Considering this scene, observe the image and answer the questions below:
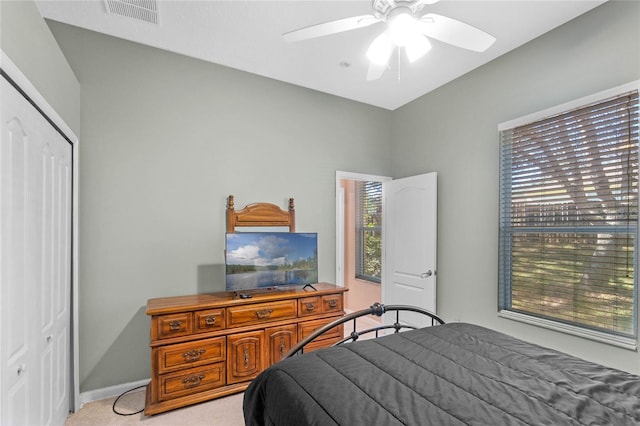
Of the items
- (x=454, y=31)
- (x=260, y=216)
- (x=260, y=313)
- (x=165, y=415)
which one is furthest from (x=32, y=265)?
(x=454, y=31)

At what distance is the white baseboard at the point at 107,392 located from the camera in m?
2.55

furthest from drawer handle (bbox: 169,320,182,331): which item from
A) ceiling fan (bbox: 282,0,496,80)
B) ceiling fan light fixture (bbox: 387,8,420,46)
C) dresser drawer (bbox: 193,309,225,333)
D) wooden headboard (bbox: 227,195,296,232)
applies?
ceiling fan light fixture (bbox: 387,8,420,46)

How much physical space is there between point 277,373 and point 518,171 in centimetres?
253

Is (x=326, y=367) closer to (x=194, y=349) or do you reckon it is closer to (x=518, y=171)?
(x=194, y=349)

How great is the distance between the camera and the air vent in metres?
2.24

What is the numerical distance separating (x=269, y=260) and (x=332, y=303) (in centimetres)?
73

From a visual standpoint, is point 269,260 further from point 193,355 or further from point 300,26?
point 300,26

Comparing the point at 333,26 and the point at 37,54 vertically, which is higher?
the point at 333,26

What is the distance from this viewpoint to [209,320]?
255 cm

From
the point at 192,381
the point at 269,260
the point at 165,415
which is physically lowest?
the point at 165,415

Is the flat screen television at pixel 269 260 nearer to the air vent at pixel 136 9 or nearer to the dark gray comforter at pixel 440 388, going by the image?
the dark gray comforter at pixel 440 388

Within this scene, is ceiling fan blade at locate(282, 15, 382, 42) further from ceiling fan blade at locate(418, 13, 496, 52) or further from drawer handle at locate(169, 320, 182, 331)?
drawer handle at locate(169, 320, 182, 331)

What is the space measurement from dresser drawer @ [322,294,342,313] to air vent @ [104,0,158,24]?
2644 mm

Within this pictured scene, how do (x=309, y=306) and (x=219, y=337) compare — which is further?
(x=309, y=306)
